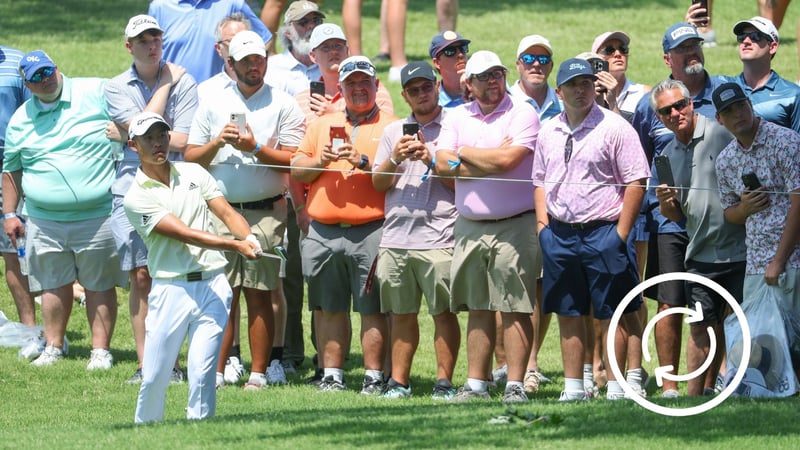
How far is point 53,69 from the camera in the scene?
12570 mm

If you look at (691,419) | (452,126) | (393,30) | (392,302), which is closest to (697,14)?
(452,126)

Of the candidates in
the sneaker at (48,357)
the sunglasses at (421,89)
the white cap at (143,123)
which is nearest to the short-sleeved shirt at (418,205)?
the sunglasses at (421,89)

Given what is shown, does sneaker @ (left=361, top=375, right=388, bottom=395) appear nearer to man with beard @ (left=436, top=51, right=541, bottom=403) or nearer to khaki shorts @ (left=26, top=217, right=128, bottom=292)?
man with beard @ (left=436, top=51, right=541, bottom=403)

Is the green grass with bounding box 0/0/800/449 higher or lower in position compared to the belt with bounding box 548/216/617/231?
lower

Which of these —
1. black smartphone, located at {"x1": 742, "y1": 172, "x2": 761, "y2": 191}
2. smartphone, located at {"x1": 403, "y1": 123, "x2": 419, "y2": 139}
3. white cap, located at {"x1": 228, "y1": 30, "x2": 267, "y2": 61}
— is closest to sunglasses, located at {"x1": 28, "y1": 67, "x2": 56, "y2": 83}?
white cap, located at {"x1": 228, "y1": 30, "x2": 267, "y2": 61}

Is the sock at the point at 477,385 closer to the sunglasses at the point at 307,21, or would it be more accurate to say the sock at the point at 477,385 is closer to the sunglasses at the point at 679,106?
the sunglasses at the point at 679,106

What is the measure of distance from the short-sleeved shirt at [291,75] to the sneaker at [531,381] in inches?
116

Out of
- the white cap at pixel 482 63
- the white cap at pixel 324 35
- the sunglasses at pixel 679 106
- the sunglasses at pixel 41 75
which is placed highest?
the white cap at pixel 324 35

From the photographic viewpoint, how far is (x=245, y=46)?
1181 centimetres

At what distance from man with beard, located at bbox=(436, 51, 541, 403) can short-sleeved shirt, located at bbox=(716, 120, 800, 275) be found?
58.2 inches

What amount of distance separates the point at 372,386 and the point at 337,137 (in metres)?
1.79

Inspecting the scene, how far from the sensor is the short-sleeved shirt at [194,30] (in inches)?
533

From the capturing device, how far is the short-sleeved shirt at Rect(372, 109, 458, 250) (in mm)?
11328

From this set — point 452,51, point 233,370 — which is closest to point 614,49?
point 452,51
